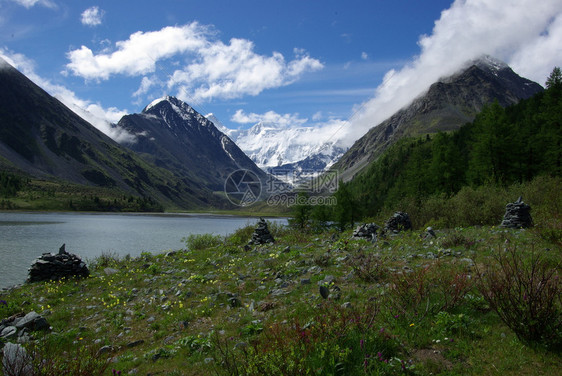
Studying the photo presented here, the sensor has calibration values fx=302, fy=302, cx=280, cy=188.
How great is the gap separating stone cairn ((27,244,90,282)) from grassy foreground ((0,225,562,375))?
62.6 inches

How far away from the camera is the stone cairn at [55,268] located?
70.7 ft

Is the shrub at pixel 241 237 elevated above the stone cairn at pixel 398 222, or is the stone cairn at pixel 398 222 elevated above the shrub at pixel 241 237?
the stone cairn at pixel 398 222

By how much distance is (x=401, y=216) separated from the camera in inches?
1053

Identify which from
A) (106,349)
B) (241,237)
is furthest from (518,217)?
(241,237)

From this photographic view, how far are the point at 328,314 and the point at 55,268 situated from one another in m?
22.6

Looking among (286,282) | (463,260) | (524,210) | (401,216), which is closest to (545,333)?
(463,260)

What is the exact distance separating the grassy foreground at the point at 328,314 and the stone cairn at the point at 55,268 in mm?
1589

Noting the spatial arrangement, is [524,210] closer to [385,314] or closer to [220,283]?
[385,314]

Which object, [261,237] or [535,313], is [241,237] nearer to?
[261,237]

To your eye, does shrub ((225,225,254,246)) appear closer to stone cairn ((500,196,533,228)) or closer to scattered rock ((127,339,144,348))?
scattered rock ((127,339,144,348))

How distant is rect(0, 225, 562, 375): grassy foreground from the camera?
605 cm

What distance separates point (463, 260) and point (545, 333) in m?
6.32

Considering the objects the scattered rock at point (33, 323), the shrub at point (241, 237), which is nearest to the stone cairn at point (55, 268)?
the scattered rock at point (33, 323)

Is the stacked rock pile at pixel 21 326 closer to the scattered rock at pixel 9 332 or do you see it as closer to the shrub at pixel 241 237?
the scattered rock at pixel 9 332
